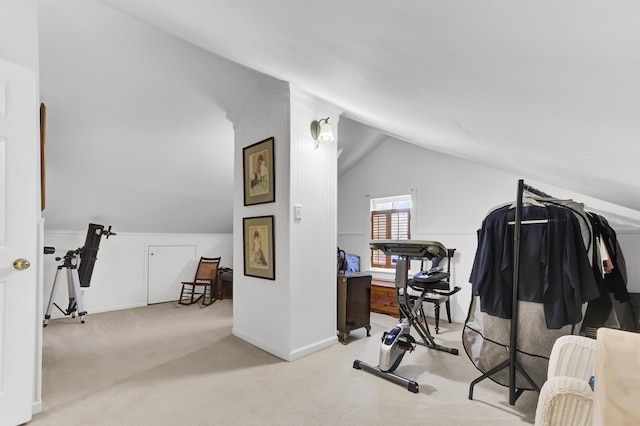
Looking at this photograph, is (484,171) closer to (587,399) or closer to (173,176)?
(587,399)

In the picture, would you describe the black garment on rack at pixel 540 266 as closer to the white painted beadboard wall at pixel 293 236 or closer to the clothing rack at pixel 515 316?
the clothing rack at pixel 515 316

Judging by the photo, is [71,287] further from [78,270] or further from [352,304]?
[352,304]

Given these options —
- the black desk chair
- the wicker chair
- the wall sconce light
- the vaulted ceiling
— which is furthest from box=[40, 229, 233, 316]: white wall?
the wicker chair

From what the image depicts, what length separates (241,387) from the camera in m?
2.42

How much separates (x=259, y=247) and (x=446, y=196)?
2815mm

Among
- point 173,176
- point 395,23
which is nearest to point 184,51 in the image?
point 173,176

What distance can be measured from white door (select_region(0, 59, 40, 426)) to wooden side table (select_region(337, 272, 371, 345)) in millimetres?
2533

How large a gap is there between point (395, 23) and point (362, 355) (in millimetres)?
2882

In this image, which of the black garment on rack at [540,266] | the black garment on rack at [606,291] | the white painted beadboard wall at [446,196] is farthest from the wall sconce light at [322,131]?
the black garment on rack at [606,291]

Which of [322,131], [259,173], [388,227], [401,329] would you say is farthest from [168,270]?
[401,329]

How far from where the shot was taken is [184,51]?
3160 mm

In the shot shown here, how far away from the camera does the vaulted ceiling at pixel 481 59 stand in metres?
0.63

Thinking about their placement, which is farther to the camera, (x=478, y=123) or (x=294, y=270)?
(x=294, y=270)

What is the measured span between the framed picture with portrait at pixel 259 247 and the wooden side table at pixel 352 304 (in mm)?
863
